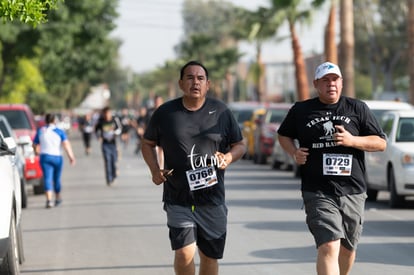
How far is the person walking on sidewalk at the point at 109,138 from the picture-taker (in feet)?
77.7

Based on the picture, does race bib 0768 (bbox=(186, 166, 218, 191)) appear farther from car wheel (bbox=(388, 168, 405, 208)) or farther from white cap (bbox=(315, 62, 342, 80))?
car wheel (bbox=(388, 168, 405, 208))

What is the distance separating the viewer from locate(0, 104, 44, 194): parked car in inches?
838

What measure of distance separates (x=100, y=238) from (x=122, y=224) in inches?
67.3

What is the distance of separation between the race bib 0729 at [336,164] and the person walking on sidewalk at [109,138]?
15.7 metres

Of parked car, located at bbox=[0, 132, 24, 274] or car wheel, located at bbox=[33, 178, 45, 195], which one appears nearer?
parked car, located at bbox=[0, 132, 24, 274]

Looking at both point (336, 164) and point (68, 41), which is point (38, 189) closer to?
point (336, 164)

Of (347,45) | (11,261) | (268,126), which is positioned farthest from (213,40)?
(11,261)

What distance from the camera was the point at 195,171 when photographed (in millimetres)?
7883

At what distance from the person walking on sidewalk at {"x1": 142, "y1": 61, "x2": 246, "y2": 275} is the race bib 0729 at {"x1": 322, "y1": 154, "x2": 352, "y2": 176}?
2.19ft

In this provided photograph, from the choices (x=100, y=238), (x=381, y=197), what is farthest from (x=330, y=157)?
(x=381, y=197)

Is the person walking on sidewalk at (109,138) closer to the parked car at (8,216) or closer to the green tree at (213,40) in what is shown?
the parked car at (8,216)

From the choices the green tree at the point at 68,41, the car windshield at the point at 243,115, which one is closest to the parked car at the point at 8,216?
the car windshield at the point at 243,115

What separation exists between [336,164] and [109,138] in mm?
16044

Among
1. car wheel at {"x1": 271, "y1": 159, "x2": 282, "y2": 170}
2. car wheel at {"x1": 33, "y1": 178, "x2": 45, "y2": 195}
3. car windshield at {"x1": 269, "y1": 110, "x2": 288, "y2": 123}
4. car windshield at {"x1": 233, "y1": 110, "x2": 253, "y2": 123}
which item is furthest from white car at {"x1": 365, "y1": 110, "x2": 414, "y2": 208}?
car windshield at {"x1": 233, "y1": 110, "x2": 253, "y2": 123}
